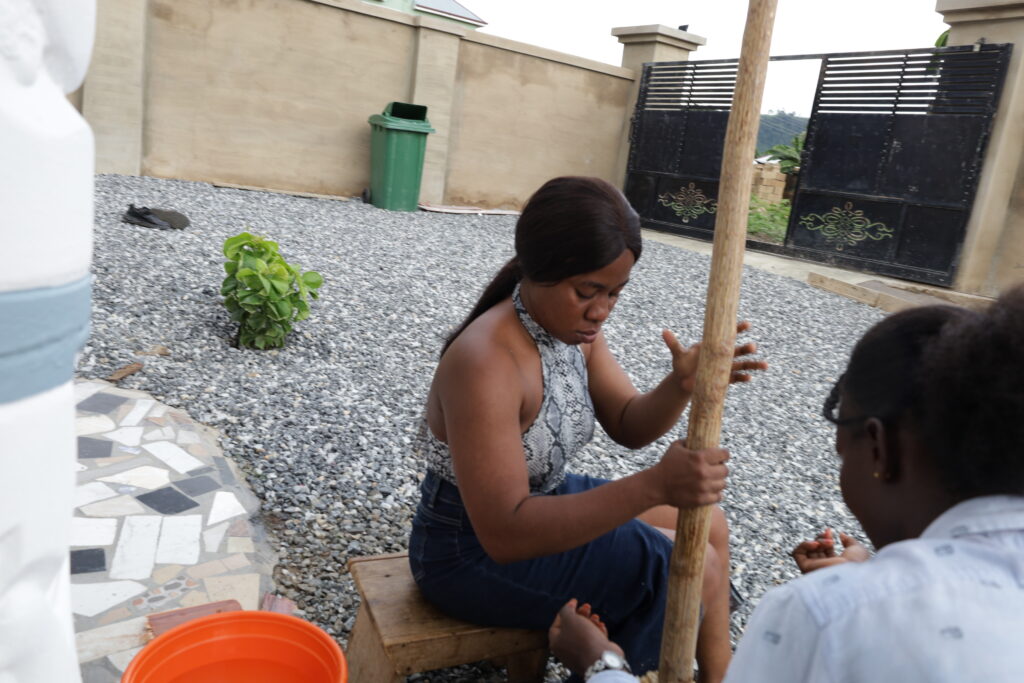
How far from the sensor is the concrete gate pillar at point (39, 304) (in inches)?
31.7

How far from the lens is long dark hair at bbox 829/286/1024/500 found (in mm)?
898

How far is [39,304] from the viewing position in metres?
0.85

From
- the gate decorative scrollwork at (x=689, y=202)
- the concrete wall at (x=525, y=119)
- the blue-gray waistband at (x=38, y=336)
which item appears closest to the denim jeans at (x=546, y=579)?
the blue-gray waistband at (x=38, y=336)

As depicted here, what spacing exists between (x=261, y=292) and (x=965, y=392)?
3.81 m

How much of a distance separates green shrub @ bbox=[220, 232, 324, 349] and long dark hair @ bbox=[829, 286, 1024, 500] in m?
3.66

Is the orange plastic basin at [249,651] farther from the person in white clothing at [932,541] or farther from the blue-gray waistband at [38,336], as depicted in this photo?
the person in white clothing at [932,541]

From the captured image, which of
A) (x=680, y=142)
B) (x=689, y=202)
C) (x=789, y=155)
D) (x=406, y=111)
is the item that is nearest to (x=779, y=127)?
(x=789, y=155)

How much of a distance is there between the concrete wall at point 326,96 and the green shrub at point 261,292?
16.1ft

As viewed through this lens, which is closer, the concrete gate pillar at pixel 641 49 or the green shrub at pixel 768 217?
the concrete gate pillar at pixel 641 49

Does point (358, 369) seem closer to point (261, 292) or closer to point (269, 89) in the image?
point (261, 292)

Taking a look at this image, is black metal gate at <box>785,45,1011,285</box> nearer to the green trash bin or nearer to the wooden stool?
the green trash bin

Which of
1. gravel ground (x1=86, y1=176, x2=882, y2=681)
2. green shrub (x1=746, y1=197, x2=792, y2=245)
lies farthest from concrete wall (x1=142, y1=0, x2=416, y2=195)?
green shrub (x1=746, y1=197, x2=792, y2=245)

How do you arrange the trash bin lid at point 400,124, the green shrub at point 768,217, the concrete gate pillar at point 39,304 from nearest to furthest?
the concrete gate pillar at point 39,304 → the trash bin lid at point 400,124 → the green shrub at point 768,217

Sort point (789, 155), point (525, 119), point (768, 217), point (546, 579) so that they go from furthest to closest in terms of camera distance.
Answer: point (789, 155) → point (768, 217) → point (525, 119) → point (546, 579)
